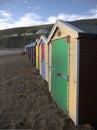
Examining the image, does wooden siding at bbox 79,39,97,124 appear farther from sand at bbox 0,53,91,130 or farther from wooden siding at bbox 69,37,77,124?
sand at bbox 0,53,91,130

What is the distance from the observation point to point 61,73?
6.53m

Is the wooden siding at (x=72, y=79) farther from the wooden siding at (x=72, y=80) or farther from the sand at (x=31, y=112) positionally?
the sand at (x=31, y=112)

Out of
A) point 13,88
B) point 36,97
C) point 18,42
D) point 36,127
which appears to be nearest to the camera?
point 36,127

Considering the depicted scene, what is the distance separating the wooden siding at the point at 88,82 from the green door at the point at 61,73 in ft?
3.08

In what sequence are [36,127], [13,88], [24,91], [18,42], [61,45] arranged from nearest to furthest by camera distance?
[36,127] < [61,45] < [24,91] < [13,88] < [18,42]

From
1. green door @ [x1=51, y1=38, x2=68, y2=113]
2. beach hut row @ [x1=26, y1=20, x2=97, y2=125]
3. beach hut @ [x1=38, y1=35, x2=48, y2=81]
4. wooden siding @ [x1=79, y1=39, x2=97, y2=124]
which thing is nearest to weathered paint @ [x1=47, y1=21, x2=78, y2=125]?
beach hut row @ [x1=26, y1=20, x2=97, y2=125]

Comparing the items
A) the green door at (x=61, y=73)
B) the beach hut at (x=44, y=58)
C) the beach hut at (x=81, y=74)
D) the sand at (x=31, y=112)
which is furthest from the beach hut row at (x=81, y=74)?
the beach hut at (x=44, y=58)

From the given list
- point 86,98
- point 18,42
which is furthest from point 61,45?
point 18,42

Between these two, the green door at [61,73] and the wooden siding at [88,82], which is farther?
the green door at [61,73]

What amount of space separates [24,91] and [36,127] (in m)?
3.95

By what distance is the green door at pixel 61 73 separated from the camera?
602 centimetres

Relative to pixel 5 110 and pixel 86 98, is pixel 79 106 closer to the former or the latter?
pixel 86 98

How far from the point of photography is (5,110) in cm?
648

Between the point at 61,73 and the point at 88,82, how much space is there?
5.13ft
